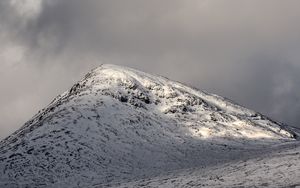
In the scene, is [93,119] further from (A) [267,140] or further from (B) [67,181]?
(A) [267,140]

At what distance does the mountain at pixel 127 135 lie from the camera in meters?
96.6

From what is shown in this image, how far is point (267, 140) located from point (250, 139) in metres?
4.44

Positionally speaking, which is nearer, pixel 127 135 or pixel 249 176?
pixel 249 176

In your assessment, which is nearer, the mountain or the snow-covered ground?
the snow-covered ground

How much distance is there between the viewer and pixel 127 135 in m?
120

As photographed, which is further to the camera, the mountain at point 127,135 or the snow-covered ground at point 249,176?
the mountain at point 127,135

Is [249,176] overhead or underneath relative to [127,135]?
underneath

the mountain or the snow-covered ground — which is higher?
the mountain

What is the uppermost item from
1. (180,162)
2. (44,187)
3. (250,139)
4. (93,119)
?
(250,139)

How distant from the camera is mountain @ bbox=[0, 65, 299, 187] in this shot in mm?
96562

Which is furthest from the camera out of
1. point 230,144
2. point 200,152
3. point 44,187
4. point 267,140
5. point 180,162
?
point 267,140

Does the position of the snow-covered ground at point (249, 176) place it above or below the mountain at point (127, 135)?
below

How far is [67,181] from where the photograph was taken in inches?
3597

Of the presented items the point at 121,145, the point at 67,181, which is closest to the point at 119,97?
the point at 121,145
